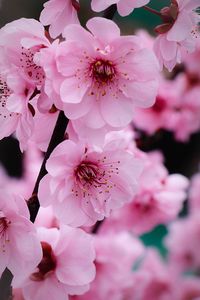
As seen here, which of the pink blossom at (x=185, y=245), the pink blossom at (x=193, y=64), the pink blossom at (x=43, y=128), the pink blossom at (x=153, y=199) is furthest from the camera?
the pink blossom at (x=185, y=245)

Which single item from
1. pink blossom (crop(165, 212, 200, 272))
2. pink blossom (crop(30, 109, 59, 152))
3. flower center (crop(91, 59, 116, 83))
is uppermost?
flower center (crop(91, 59, 116, 83))

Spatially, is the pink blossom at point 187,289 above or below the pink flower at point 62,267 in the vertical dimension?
below

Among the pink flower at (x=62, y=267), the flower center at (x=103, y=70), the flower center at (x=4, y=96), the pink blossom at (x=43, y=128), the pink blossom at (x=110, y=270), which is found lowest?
the pink blossom at (x=110, y=270)

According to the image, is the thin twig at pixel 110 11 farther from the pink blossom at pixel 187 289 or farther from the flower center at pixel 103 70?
the pink blossom at pixel 187 289

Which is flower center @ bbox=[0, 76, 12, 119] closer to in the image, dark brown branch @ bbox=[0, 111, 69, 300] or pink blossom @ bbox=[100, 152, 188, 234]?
dark brown branch @ bbox=[0, 111, 69, 300]

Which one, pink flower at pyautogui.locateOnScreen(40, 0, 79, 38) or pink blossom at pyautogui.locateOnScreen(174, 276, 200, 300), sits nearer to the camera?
pink flower at pyautogui.locateOnScreen(40, 0, 79, 38)

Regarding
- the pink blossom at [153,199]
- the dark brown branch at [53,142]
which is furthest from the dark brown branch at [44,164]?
the pink blossom at [153,199]

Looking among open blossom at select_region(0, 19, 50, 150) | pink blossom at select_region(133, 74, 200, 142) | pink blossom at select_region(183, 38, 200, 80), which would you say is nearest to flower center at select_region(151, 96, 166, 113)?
pink blossom at select_region(133, 74, 200, 142)
